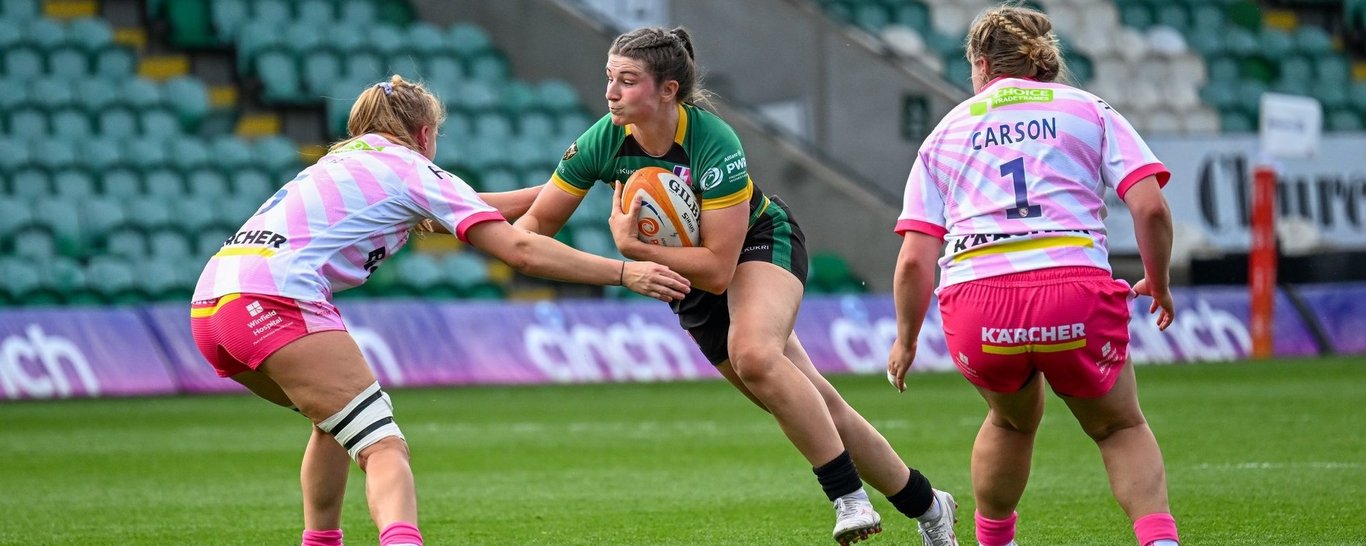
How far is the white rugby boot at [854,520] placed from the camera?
5527 millimetres

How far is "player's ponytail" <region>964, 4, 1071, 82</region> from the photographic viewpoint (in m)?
5.08

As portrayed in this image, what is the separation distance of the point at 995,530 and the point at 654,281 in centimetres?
148

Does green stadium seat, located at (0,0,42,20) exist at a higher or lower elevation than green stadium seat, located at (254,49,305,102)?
higher

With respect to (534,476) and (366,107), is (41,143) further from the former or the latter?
(366,107)

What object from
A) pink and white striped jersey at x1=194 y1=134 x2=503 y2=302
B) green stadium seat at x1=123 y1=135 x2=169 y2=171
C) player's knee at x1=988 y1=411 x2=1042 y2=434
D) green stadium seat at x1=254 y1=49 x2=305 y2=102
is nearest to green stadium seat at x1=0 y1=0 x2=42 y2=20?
green stadium seat at x1=123 y1=135 x2=169 y2=171

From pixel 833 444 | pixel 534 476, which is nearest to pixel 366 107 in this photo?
pixel 833 444

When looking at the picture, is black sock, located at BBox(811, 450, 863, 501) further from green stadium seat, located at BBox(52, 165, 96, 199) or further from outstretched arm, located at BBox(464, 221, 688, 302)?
green stadium seat, located at BBox(52, 165, 96, 199)

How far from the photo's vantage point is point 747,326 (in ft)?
18.9

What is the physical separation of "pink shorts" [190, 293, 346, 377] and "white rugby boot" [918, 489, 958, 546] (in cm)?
231

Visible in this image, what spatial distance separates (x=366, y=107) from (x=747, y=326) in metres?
1.52

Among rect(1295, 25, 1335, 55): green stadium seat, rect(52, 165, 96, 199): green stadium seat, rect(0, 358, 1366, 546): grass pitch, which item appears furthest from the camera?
rect(1295, 25, 1335, 55): green stadium seat

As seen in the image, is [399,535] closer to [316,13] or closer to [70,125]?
[70,125]

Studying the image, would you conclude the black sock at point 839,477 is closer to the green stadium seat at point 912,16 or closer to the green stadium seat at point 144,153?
the green stadium seat at point 144,153

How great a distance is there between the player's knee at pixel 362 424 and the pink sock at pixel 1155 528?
226cm
